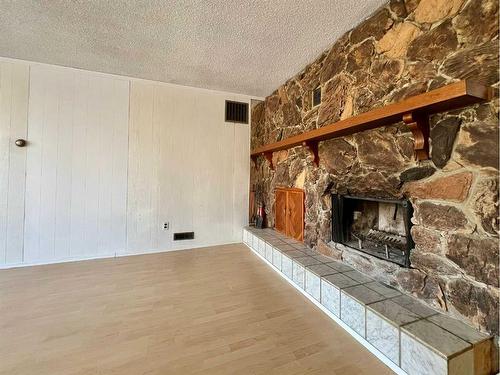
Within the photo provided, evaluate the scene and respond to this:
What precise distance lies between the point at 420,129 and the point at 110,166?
3.40 meters

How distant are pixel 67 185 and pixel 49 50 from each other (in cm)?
154

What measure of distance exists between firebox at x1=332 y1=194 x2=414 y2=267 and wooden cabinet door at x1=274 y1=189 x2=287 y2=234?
102 centimetres

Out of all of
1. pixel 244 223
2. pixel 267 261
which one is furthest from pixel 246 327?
pixel 244 223

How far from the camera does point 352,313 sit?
5.28 ft

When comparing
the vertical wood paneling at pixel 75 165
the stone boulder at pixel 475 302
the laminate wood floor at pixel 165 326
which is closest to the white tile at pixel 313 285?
the laminate wood floor at pixel 165 326

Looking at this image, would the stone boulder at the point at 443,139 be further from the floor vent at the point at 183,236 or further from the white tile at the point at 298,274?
the floor vent at the point at 183,236

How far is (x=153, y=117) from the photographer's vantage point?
11.0 feet

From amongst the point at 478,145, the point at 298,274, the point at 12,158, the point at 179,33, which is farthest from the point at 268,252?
the point at 12,158

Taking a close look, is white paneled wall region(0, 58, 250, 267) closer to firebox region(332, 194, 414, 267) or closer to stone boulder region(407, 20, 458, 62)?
firebox region(332, 194, 414, 267)

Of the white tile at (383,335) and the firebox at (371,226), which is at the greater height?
the firebox at (371,226)

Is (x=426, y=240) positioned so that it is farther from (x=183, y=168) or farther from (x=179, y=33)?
(x=183, y=168)

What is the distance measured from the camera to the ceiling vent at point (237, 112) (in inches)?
147

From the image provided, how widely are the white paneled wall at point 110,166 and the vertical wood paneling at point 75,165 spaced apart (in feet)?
0.04

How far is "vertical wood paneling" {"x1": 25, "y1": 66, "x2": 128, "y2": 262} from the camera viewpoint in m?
2.84
